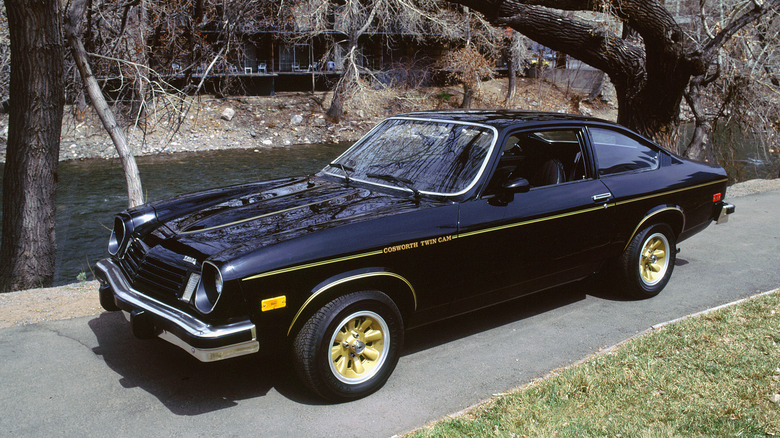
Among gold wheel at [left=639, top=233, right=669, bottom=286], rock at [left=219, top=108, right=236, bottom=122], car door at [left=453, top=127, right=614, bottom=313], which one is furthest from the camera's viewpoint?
rock at [left=219, top=108, right=236, bottom=122]

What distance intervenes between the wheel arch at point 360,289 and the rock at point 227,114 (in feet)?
86.0

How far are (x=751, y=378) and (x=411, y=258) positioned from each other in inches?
97.1

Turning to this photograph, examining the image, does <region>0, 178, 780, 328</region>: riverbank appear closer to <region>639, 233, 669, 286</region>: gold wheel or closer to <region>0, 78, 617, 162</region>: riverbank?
<region>639, 233, 669, 286</region>: gold wheel

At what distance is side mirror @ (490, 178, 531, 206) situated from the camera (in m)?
5.13

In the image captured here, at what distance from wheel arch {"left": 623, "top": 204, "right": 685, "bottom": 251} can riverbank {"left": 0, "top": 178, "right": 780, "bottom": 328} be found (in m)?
5.07

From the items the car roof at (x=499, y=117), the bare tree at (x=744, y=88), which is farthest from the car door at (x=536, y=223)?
the bare tree at (x=744, y=88)

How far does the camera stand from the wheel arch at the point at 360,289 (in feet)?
13.9

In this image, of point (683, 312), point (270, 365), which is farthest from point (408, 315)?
point (683, 312)

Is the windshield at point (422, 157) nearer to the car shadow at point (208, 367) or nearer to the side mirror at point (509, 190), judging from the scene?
the side mirror at point (509, 190)

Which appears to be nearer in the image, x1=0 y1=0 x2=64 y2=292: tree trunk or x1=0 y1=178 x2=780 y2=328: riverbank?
x1=0 y1=178 x2=780 y2=328: riverbank

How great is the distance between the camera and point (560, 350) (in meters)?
5.35

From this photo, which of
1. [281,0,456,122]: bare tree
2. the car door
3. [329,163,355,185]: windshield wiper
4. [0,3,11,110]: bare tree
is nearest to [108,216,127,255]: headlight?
[329,163,355,185]: windshield wiper

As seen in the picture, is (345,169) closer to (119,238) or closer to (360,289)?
(360,289)

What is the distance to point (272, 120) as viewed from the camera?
30.8m
